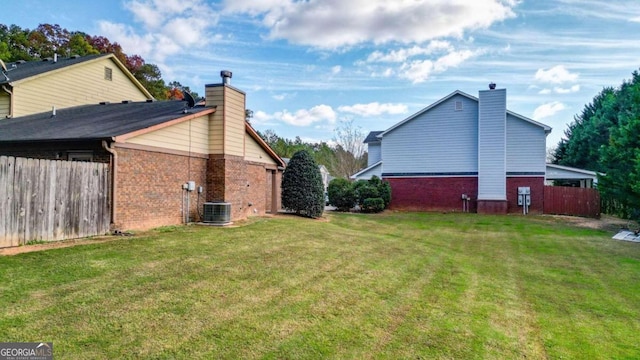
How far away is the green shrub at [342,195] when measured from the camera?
24.4 meters

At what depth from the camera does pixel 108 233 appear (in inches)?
373

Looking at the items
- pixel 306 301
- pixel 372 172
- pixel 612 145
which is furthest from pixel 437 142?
pixel 306 301

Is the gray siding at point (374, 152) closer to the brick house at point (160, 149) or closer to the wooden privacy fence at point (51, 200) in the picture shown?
the brick house at point (160, 149)

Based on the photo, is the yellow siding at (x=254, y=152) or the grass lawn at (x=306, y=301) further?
the yellow siding at (x=254, y=152)

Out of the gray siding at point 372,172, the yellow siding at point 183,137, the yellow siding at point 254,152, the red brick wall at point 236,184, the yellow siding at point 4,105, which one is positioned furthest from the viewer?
the gray siding at point 372,172

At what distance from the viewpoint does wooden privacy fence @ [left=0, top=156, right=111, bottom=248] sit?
747 cm

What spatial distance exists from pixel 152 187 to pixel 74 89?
38.9 ft

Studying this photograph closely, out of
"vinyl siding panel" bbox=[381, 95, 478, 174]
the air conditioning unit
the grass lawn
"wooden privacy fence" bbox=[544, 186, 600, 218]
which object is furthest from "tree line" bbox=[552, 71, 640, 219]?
the air conditioning unit

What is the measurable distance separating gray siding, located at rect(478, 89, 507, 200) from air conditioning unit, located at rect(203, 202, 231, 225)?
54.7ft

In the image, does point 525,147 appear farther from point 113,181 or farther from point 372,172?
point 113,181

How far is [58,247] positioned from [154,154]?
12.8 feet

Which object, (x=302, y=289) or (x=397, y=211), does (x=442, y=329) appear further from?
(x=397, y=211)

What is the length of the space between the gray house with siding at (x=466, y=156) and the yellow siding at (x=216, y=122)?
14938 mm

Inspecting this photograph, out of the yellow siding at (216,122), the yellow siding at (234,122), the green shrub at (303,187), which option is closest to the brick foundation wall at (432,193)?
the green shrub at (303,187)
